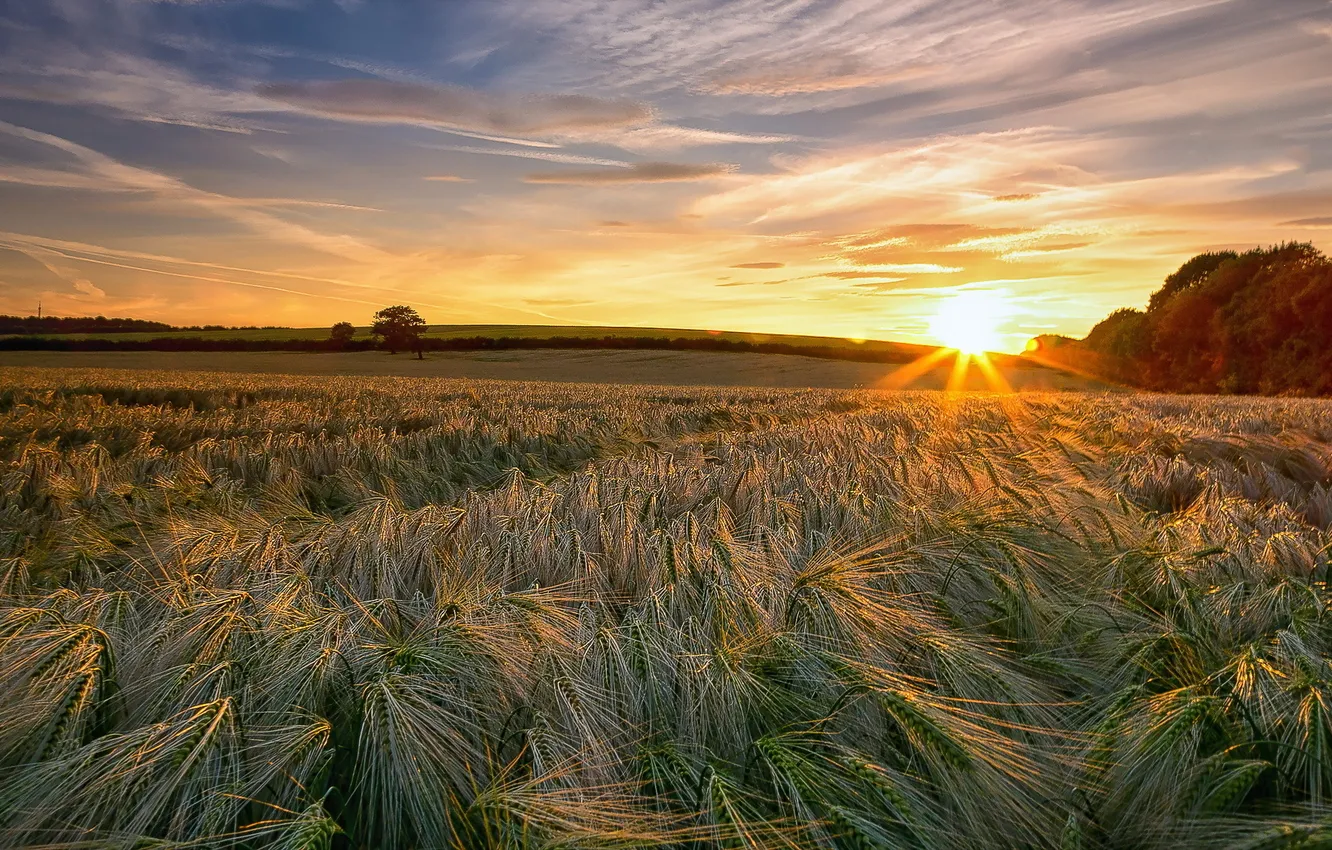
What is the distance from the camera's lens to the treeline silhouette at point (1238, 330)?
125ft

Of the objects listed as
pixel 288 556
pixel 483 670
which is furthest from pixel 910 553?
pixel 288 556

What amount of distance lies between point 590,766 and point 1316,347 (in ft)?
163

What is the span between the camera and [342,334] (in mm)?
78812

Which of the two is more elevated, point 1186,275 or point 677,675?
point 1186,275

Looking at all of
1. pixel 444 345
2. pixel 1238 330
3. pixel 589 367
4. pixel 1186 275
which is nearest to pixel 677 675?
pixel 589 367

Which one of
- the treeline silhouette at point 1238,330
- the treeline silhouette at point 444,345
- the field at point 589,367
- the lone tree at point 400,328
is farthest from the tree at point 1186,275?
the lone tree at point 400,328

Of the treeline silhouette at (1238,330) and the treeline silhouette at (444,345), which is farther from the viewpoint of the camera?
the treeline silhouette at (444,345)

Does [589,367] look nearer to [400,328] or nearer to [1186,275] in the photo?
[400,328]

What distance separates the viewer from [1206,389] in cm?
4678

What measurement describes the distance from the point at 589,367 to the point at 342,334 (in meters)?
38.3

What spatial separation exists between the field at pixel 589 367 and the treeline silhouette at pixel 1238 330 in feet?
13.8

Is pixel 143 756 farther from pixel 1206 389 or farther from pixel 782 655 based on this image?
pixel 1206 389

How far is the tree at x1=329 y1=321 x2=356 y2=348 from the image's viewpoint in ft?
254

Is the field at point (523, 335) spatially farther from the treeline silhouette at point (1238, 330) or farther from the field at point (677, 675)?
the field at point (677, 675)
